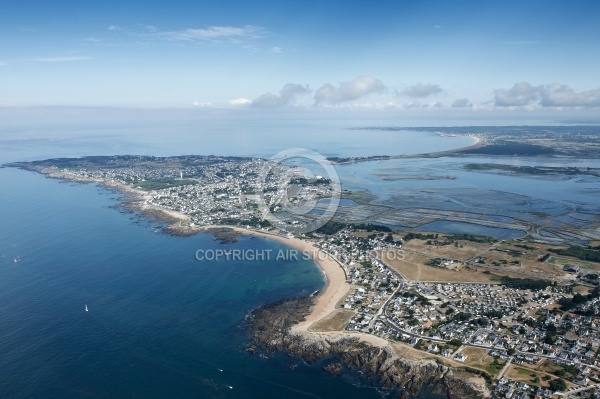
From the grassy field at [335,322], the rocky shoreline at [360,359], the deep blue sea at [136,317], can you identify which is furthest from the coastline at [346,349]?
the deep blue sea at [136,317]

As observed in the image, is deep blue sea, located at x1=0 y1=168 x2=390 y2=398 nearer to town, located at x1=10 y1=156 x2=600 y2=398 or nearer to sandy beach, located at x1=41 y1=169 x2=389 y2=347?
sandy beach, located at x1=41 y1=169 x2=389 y2=347

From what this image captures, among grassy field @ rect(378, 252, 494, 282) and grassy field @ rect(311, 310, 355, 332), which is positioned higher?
grassy field @ rect(378, 252, 494, 282)

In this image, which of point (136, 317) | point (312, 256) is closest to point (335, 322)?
point (136, 317)

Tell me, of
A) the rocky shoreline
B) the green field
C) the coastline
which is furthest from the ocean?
the green field

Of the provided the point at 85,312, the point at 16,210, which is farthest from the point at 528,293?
the point at 16,210

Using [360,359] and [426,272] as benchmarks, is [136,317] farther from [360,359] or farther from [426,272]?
[426,272]

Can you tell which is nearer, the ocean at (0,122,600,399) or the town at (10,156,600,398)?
the ocean at (0,122,600,399)
